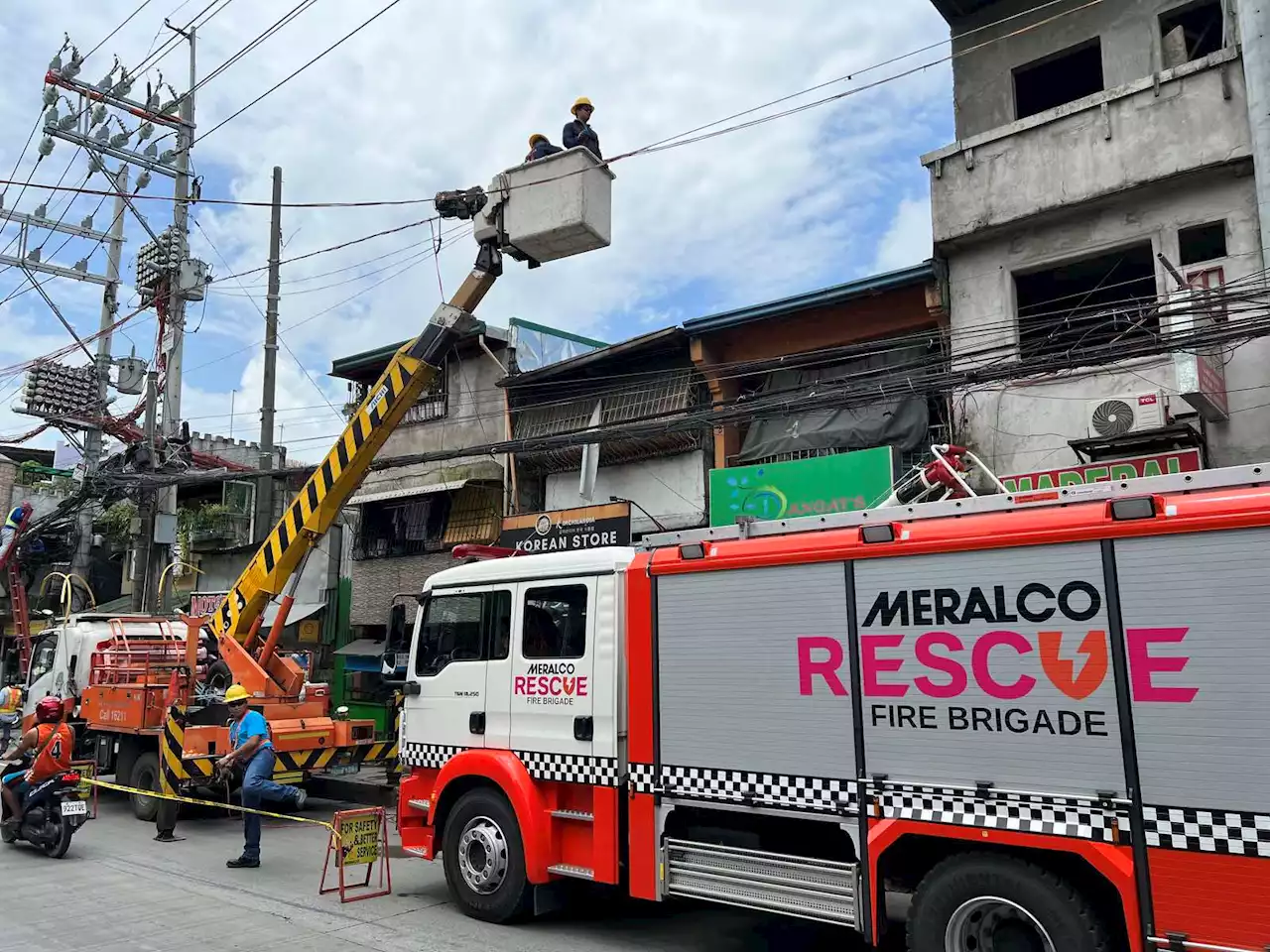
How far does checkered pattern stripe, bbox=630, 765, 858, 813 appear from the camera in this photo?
579cm

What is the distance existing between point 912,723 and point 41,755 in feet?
29.1

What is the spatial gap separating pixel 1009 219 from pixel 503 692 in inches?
363

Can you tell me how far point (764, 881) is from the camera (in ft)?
19.9

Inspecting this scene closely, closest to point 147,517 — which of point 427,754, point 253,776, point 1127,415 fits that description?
point 253,776

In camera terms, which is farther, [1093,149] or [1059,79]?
[1059,79]

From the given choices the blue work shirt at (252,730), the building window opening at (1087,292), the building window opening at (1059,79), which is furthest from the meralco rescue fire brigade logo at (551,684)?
the building window opening at (1059,79)

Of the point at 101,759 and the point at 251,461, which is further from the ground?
the point at 251,461

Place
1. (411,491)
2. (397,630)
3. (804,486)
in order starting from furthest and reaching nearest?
(411,491) → (804,486) → (397,630)

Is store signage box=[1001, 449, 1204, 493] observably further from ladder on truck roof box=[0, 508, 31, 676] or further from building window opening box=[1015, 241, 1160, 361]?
ladder on truck roof box=[0, 508, 31, 676]

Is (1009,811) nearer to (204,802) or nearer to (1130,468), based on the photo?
(1130,468)

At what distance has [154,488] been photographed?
19016 mm

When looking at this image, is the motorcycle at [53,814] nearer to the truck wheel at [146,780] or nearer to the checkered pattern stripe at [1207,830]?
the truck wheel at [146,780]

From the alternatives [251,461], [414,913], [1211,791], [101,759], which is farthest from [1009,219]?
[251,461]

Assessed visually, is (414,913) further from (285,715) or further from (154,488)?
(154,488)
